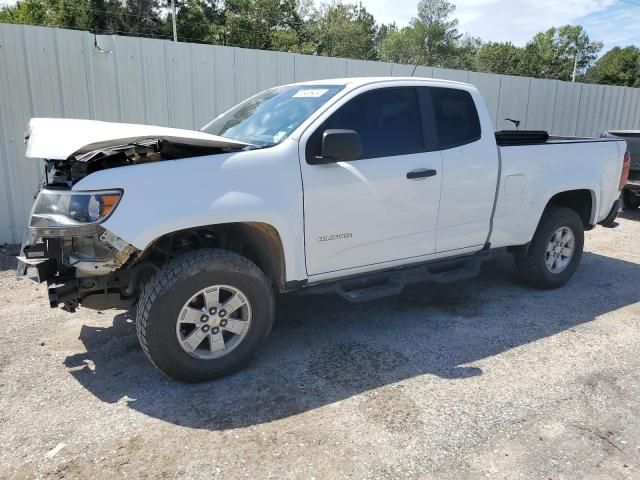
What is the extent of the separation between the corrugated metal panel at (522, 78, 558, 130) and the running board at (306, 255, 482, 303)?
831 centimetres

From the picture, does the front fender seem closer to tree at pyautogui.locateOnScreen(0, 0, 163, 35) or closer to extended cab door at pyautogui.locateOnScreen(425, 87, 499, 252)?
extended cab door at pyautogui.locateOnScreen(425, 87, 499, 252)

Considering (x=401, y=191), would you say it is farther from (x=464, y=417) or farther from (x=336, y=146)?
(x=464, y=417)

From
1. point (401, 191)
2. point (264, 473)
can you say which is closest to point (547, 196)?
point (401, 191)

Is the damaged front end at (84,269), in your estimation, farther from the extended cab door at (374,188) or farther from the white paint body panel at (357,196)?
the extended cab door at (374,188)

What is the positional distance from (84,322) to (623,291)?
551cm

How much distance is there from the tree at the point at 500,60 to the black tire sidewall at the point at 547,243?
73848 millimetres

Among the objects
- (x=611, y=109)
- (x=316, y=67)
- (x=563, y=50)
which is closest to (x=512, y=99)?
(x=611, y=109)

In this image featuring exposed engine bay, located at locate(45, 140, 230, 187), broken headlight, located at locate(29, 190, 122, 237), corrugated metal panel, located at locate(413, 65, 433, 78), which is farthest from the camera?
corrugated metal panel, located at locate(413, 65, 433, 78)

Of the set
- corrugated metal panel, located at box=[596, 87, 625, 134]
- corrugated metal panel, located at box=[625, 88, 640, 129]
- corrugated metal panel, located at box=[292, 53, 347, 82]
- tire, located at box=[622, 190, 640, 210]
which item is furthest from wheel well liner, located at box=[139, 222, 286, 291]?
corrugated metal panel, located at box=[625, 88, 640, 129]

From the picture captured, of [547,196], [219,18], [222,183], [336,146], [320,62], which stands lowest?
[547,196]

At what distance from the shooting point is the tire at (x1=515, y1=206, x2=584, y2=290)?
525 centimetres

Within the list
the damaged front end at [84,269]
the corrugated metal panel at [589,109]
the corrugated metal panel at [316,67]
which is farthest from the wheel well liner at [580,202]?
the corrugated metal panel at [589,109]

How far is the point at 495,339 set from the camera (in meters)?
4.24

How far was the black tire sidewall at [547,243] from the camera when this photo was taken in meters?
5.24
